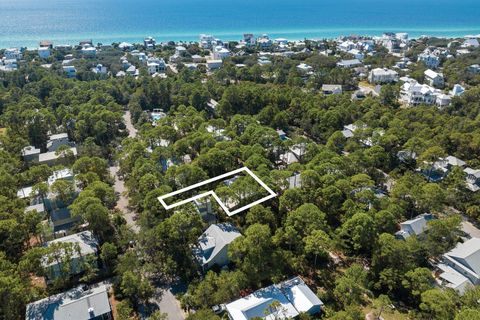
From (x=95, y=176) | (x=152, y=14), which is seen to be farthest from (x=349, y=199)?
(x=152, y=14)

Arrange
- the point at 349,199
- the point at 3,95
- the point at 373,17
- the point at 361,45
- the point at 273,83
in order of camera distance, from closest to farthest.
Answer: the point at 349,199 → the point at 3,95 → the point at 273,83 → the point at 361,45 → the point at 373,17

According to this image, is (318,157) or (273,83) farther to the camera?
(273,83)

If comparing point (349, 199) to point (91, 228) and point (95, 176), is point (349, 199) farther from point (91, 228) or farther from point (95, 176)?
point (95, 176)

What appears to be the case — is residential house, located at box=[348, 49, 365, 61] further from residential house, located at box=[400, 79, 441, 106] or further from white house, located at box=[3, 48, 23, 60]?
white house, located at box=[3, 48, 23, 60]

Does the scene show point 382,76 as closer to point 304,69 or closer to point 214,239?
point 304,69

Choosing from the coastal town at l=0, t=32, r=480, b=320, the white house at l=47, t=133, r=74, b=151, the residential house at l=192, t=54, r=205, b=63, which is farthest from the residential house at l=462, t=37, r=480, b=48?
the white house at l=47, t=133, r=74, b=151

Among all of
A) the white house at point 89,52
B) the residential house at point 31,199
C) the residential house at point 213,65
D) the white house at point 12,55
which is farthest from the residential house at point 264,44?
the residential house at point 31,199
